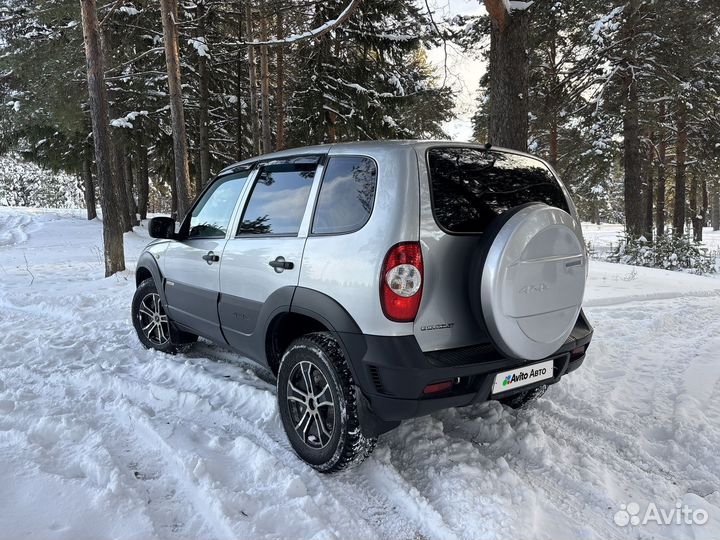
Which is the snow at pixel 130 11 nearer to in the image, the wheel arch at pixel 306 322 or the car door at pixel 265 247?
the car door at pixel 265 247

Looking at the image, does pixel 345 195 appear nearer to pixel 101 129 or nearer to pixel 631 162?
pixel 101 129

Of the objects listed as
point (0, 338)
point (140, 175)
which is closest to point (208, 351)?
point (0, 338)

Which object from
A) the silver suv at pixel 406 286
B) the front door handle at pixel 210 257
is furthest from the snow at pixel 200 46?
the silver suv at pixel 406 286

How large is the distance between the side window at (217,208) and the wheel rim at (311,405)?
144 centimetres

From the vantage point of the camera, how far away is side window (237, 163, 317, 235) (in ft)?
9.66

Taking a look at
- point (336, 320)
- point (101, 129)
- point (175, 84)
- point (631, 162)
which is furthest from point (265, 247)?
point (631, 162)

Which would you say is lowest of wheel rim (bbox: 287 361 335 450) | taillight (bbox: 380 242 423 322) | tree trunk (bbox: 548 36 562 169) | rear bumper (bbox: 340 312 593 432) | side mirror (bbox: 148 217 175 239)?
wheel rim (bbox: 287 361 335 450)

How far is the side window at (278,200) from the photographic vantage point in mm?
2943

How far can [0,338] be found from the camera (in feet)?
16.2

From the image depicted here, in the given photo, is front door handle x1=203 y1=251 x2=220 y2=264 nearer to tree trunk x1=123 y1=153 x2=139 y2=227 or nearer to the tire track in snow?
the tire track in snow

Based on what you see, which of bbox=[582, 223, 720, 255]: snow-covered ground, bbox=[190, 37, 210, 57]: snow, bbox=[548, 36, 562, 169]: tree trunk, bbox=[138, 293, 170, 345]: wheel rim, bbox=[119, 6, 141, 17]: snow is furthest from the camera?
bbox=[582, 223, 720, 255]: snow-covered ground

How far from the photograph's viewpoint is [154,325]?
15.4 feet

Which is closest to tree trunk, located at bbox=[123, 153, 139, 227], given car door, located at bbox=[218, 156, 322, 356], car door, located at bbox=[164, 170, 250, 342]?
car door, located at bbox=[164, 170, 250, 342]

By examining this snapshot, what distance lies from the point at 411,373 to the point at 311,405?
0.76 metres
